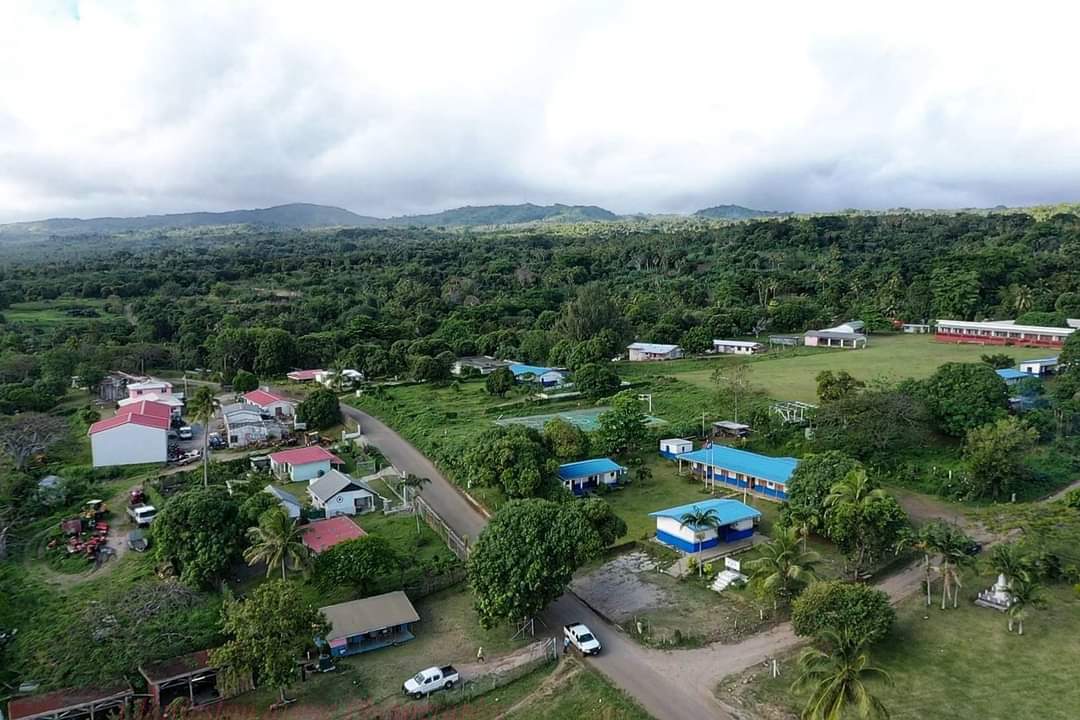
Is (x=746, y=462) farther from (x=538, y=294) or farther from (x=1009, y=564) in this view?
(x=538, y=294)

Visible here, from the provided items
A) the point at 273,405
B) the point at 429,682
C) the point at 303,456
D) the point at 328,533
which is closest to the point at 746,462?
the point at 328,533

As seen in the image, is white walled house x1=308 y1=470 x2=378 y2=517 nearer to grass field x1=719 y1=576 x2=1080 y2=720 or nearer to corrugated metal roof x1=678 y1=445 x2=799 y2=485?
corrugated metal roof x1=678 y1=445 x2=799 y2=485

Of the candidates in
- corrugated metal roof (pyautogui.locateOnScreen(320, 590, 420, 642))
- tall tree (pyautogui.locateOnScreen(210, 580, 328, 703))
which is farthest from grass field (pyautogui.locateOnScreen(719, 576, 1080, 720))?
tall tree (pyautogui.locateOnScreen(210, 580, 328, 703))

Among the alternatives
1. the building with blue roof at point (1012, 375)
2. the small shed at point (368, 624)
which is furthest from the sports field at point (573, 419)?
the building with blue roof at point (1012, 375)

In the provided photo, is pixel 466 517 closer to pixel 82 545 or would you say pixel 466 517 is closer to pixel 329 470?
pixel 329 470

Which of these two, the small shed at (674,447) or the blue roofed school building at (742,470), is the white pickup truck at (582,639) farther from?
the small shed at (674,447)
